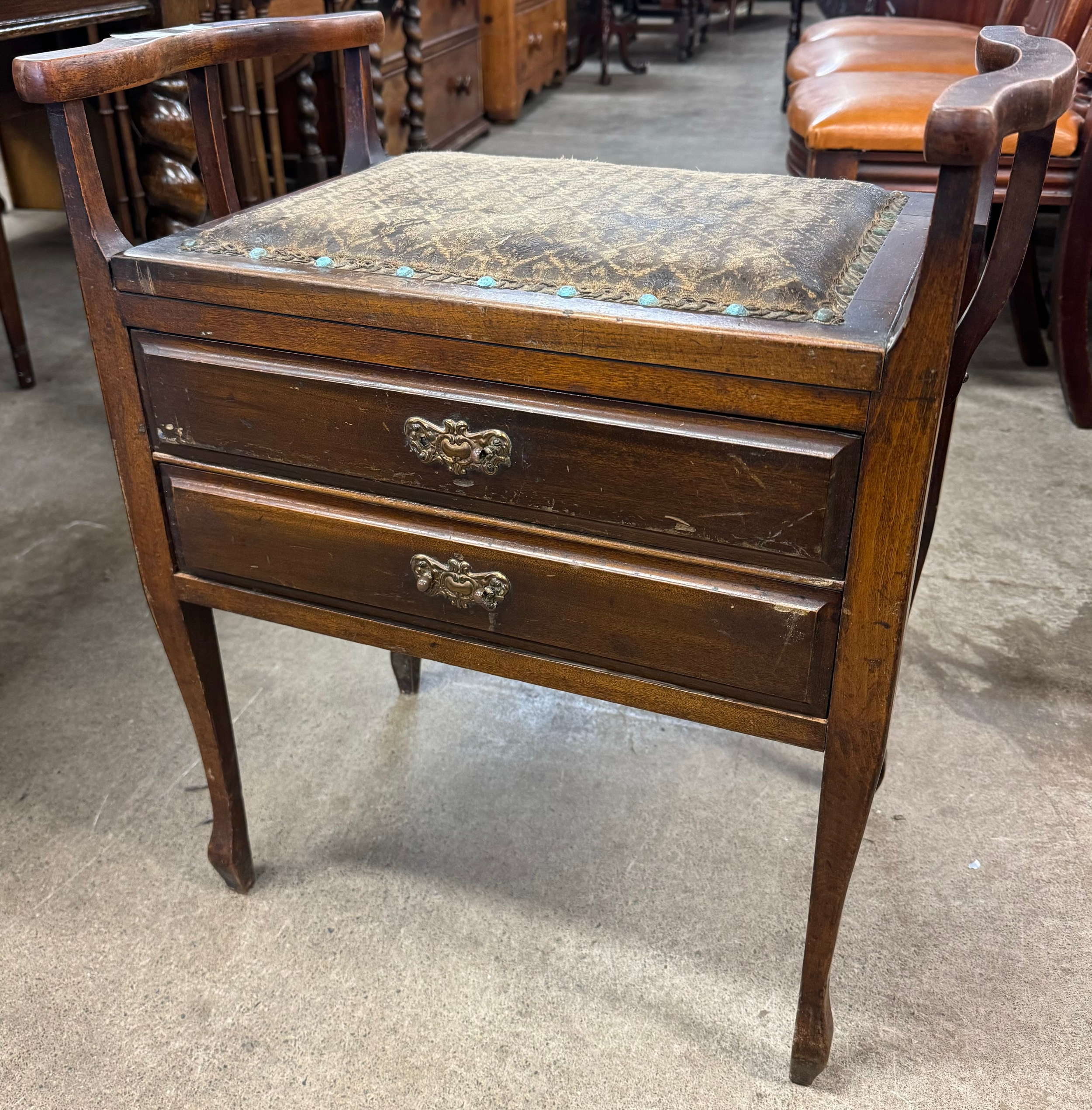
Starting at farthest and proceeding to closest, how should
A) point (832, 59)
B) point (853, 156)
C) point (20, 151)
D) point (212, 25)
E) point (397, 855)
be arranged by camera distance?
point (20, 151) → point (832, 59) → point (853, 156) → point (397, 855) → point (212, 25)

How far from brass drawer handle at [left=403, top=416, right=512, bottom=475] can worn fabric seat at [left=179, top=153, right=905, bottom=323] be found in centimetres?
10

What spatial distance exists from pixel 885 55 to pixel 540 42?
2.76m

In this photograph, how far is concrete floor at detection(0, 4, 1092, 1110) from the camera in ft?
3.15

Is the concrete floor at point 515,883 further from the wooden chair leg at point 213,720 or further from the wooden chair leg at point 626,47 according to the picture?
the wooden chair leg at point 626,47

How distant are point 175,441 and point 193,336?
10 centimetres

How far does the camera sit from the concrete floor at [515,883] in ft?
3.15

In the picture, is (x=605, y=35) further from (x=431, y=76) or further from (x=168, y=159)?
(x=168, y=159)

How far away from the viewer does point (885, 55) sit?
2455 millimetres

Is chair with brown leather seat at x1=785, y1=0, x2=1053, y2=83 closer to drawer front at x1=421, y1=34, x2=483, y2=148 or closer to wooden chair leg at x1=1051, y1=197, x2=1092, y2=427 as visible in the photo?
wooden chair leg at x1=1051, y1=197, x2=1092, y2=427

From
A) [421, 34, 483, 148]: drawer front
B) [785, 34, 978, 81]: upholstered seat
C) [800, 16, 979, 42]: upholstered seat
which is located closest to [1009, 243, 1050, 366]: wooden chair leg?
[785, 34, 978, 81]: upholstered seat

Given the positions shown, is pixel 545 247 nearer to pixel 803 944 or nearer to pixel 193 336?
pixel 193 336

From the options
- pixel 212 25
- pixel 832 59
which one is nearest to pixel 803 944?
pixel 212 25

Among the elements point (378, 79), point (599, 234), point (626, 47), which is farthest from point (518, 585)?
point (626, 47)

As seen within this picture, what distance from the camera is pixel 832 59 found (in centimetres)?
252
